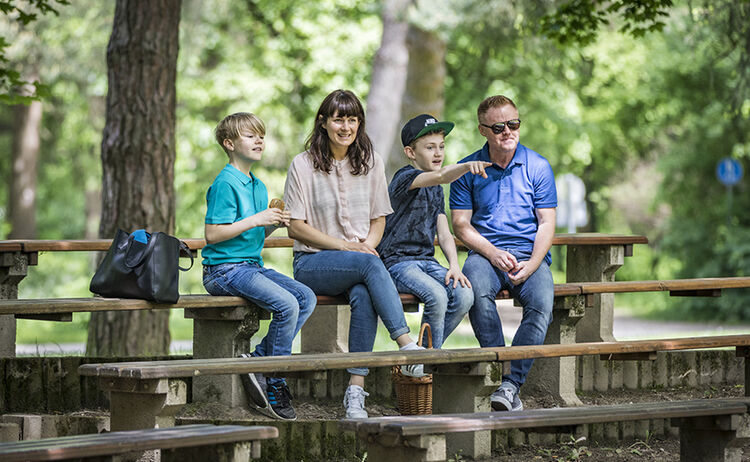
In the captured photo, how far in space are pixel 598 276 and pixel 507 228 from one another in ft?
4.81

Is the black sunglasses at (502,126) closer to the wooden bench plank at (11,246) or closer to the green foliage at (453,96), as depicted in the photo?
the wooden bench plank at (11,246)

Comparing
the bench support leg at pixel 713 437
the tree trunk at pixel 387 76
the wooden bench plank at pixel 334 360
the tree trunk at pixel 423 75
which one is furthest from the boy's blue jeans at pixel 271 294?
the tree trunk at pixel 423 75

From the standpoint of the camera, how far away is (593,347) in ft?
18.3

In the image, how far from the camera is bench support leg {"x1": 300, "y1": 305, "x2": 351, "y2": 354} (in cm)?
672

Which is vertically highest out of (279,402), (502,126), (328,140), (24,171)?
(24,171)

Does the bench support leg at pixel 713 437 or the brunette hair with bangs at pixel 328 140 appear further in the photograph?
the brunette hair with bangs at pixel 328 140

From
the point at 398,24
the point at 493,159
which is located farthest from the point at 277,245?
the point at 398,24

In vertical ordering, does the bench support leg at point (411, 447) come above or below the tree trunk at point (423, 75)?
below

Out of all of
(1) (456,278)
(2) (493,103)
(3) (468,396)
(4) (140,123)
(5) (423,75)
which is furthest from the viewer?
(5) (423,75)

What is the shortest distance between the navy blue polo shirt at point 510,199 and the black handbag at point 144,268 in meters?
1.70

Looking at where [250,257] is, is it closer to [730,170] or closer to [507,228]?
[507,228]

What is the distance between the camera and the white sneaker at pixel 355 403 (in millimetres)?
5316

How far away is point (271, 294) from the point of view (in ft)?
17.5

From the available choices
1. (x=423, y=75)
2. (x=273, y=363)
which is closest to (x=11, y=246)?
(x=273, y=363)
